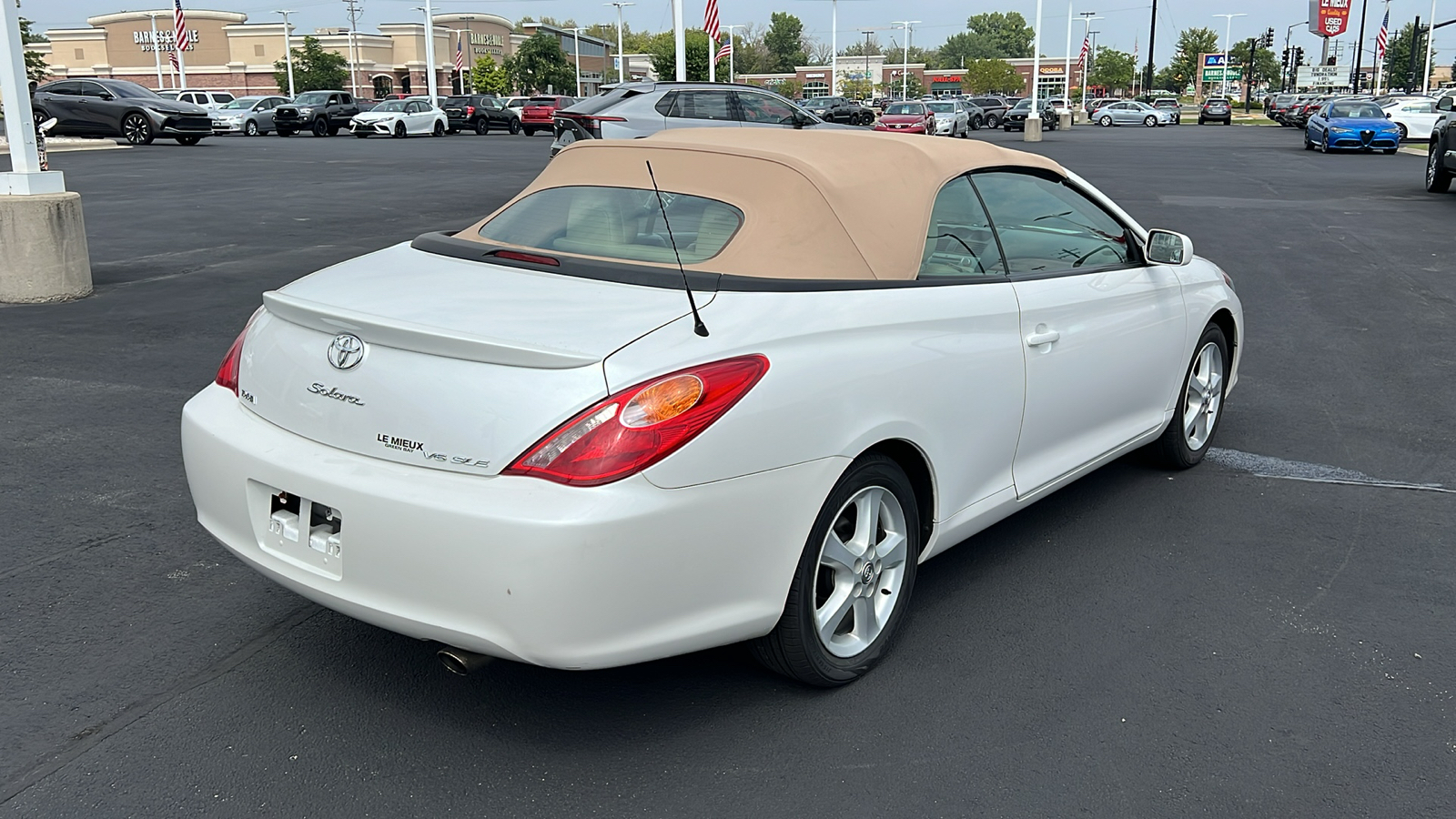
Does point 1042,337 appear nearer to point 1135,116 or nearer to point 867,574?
point 867,574

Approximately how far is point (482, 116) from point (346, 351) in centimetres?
5193

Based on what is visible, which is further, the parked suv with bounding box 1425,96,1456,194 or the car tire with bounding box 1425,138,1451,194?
the car tire with bounding box 1425,138,1451,194

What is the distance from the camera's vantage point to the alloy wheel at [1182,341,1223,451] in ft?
18.3

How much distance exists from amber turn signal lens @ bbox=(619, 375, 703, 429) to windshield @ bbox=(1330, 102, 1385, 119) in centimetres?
3786

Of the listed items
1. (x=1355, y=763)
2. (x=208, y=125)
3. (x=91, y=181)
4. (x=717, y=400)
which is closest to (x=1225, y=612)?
(x=1355, y=763)

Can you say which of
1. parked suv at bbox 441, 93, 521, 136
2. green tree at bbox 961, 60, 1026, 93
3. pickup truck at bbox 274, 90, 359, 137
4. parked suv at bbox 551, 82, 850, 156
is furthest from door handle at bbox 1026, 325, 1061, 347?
green tree at bbox 961, 60, 1026, 93

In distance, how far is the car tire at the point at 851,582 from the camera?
10.9 feet

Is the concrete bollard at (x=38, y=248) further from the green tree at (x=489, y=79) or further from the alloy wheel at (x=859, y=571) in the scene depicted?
the green tree at (x=489, y=79)

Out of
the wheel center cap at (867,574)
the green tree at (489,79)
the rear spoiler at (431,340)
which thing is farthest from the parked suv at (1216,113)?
the rear spoiler at (431,340)

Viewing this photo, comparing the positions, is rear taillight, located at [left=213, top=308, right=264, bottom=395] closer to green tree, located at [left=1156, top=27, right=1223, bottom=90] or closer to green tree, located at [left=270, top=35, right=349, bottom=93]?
green tree, located at [left=270, top=35, right=349, bottom=93]

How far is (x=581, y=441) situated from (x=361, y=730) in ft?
3.60

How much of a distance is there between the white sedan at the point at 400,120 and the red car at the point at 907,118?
17.1m

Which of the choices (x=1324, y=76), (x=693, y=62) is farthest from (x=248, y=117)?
(x=1324, y=76)

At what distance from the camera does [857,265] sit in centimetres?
368
